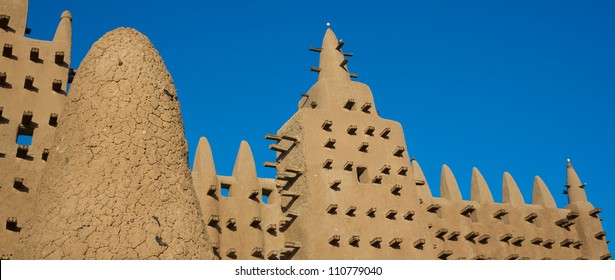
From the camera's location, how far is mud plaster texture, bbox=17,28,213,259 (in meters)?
6.09

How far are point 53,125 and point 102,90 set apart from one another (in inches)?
266

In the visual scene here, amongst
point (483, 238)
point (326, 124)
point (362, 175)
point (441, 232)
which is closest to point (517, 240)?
point (483, 238)

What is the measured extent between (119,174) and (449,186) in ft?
45.2

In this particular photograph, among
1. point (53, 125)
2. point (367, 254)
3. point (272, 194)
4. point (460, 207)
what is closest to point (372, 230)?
point (367, 254)

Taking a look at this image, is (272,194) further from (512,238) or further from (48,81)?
(512,238)

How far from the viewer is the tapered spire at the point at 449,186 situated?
1872 centimetres

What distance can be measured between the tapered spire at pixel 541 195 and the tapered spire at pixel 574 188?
32.5 inches

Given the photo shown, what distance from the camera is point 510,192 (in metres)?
19.7

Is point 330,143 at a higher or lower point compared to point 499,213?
higher

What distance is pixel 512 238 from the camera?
1847 centimetres

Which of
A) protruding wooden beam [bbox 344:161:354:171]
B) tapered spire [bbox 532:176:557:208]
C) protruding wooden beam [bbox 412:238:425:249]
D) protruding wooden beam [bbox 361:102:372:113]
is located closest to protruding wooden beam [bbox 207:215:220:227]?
protruding wooden beam [bbox 344:161:354:171]

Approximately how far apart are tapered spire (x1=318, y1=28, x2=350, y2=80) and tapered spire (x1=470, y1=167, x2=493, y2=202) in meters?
5.22

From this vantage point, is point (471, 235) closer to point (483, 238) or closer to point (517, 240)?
point (483, 238)

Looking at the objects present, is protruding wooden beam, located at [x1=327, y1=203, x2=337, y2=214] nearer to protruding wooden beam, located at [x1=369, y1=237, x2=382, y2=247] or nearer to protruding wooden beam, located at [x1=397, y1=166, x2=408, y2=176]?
protruding wooden beam, located at [x1=369, y1=237, x2=382, y2=247]
